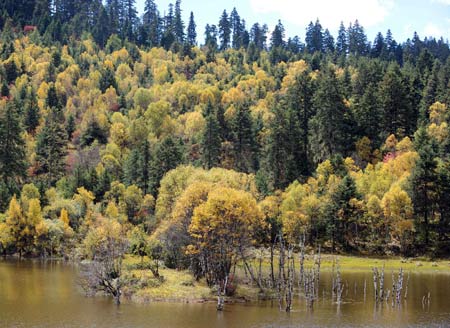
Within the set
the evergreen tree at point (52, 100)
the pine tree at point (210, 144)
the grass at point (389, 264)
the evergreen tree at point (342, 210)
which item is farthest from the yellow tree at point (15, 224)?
the evergreen tree at point (52, 100)

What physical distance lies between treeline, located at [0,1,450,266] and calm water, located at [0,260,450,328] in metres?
9.41

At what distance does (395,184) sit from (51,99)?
123 m

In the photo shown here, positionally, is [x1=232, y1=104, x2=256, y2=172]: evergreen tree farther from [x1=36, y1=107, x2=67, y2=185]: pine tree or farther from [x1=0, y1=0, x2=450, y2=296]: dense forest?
[x1=36, y1=107, x2=67, y2=185]: pine tree

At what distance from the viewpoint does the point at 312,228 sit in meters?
111

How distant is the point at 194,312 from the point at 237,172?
2477 inches

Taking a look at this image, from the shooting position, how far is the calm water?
52219 millimetres

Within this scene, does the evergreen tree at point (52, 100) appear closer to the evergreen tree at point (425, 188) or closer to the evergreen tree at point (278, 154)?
the evergreen tree at point (278, 154)

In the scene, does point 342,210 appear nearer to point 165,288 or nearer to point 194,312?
point 165,288

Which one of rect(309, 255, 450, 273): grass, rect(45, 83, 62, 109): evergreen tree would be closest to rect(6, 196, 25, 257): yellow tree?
rect(309, 255, 450, 273): grass

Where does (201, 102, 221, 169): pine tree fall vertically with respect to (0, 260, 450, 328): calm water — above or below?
above

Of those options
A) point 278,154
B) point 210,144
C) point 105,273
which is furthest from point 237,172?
point 105,273

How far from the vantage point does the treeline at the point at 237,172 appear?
78688 millimetres

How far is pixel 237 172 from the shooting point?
119m

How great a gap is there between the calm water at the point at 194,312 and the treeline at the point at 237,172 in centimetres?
941
